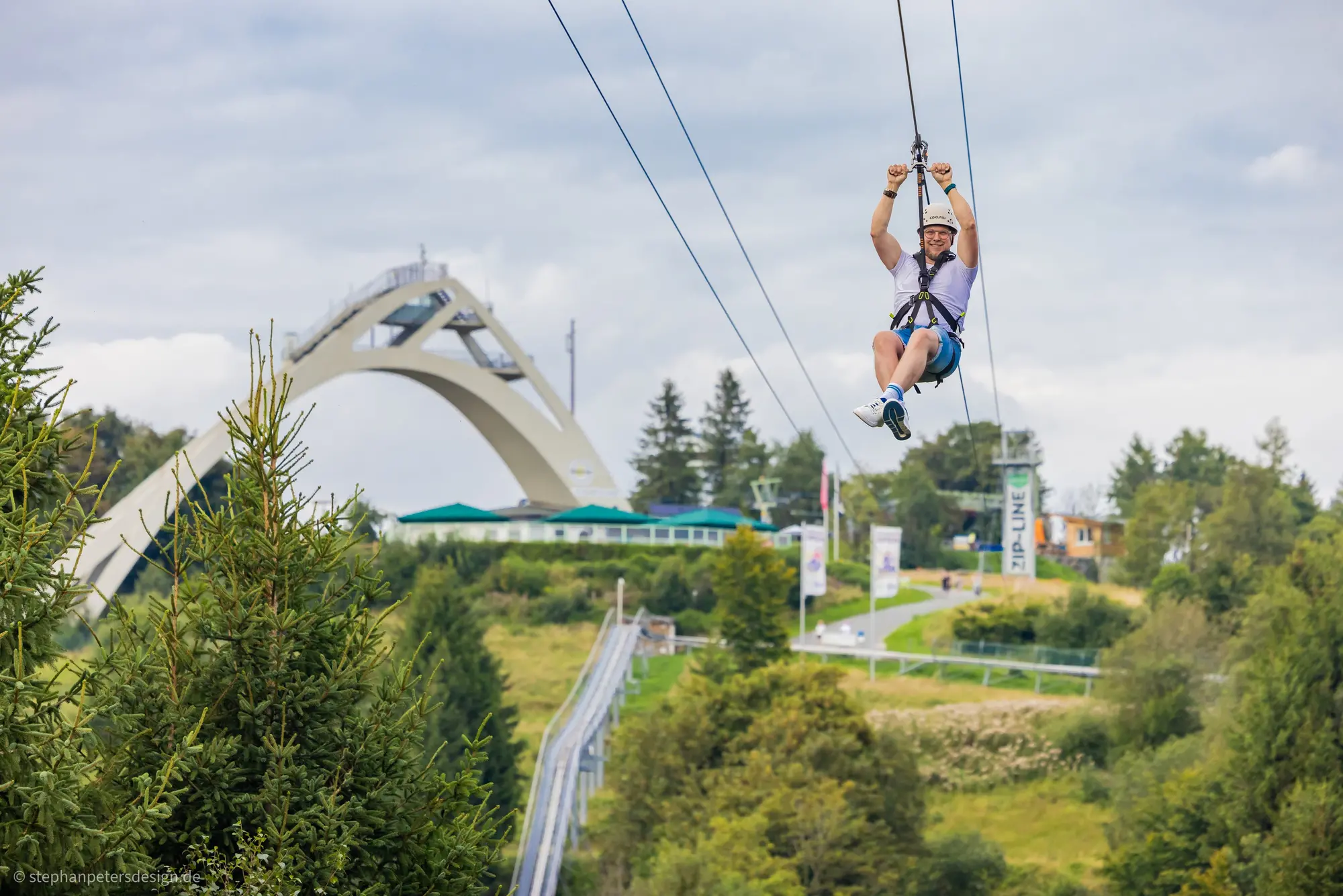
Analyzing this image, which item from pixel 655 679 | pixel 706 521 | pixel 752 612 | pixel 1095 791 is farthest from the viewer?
pixel 706 521

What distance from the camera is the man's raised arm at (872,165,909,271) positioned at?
40.0 feet

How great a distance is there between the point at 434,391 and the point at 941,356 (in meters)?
67.4

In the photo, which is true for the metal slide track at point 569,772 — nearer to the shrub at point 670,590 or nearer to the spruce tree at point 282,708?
the shrub at point 670,590

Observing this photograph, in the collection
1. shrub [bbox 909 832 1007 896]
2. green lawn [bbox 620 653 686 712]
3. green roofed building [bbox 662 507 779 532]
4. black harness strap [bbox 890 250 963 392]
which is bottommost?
shrub [bbox 909 832 1007 896]

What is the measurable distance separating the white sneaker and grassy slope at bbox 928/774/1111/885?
102 feet

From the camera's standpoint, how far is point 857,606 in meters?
74.8

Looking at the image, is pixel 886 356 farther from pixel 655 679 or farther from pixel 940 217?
pixel 655 679

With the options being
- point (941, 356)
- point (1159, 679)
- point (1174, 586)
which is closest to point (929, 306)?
point (941, 356)

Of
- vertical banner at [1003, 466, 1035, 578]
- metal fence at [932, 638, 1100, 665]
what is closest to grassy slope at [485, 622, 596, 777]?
metal fence at [932, 638, 1100, 665]

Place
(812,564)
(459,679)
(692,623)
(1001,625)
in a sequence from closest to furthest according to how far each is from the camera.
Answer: (459,679), (812,564), (1001,625), (692,623)

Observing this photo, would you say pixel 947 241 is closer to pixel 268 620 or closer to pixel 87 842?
pixel 268 620

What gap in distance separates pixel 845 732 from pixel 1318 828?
1229 centimetres

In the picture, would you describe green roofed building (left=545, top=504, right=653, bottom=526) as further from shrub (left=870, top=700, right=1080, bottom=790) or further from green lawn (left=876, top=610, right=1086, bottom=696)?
shrub (left=870, top=700, right=1080, bottom=790)

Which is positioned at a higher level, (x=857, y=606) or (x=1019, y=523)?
(x=1019, y=523)
